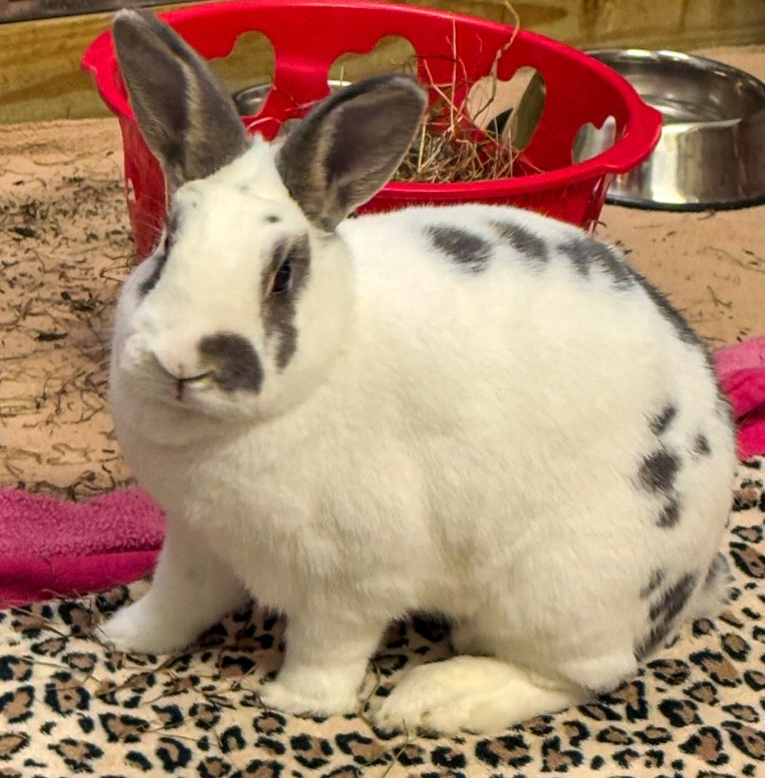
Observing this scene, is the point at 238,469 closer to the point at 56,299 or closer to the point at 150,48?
the point at 150,48

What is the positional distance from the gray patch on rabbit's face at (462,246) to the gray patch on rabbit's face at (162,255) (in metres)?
0.30

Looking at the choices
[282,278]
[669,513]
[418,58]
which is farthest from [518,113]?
[282,278]

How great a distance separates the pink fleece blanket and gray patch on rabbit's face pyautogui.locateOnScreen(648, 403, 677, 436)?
0.37m

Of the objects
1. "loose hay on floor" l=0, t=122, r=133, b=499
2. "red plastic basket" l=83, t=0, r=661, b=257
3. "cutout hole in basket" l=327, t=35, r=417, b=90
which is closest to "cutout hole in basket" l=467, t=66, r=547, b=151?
"red plastic basket" l=83, t=0, r=661, b=257

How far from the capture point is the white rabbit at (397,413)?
0.98m

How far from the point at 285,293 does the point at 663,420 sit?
0.45 meters

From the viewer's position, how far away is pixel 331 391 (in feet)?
3.49

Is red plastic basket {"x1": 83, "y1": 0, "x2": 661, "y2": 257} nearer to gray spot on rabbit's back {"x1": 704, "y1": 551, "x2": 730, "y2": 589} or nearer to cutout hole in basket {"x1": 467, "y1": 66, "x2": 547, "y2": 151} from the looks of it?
cutout hole in basket {"x1": 467, "y1": 66, "x2": 547, "y2": 151}

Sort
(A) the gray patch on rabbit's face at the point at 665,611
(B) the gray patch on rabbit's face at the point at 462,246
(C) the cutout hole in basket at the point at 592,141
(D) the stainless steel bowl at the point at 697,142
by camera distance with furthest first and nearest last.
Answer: (D) the stainless steel bowl at the point at 697,142 → (C) the cutout hole in basket at the point at 592,141 → (A) the gray patch on rabbit's face at the point at 665,611 → (B) the gray patch on rabbit's face at the point at 462,246

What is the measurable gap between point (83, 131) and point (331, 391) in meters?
1.77

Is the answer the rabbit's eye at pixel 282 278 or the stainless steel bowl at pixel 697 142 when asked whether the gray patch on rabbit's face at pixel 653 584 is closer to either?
the rabbit's eye at pixel 282 278

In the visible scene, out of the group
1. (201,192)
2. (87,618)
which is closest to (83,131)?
(87,618)

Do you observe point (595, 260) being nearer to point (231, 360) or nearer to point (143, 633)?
point (231, 360)

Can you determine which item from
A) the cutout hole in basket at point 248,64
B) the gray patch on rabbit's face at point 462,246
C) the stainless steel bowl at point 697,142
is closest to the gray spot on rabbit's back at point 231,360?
the gray patch on rabbit's face at point 462,246
